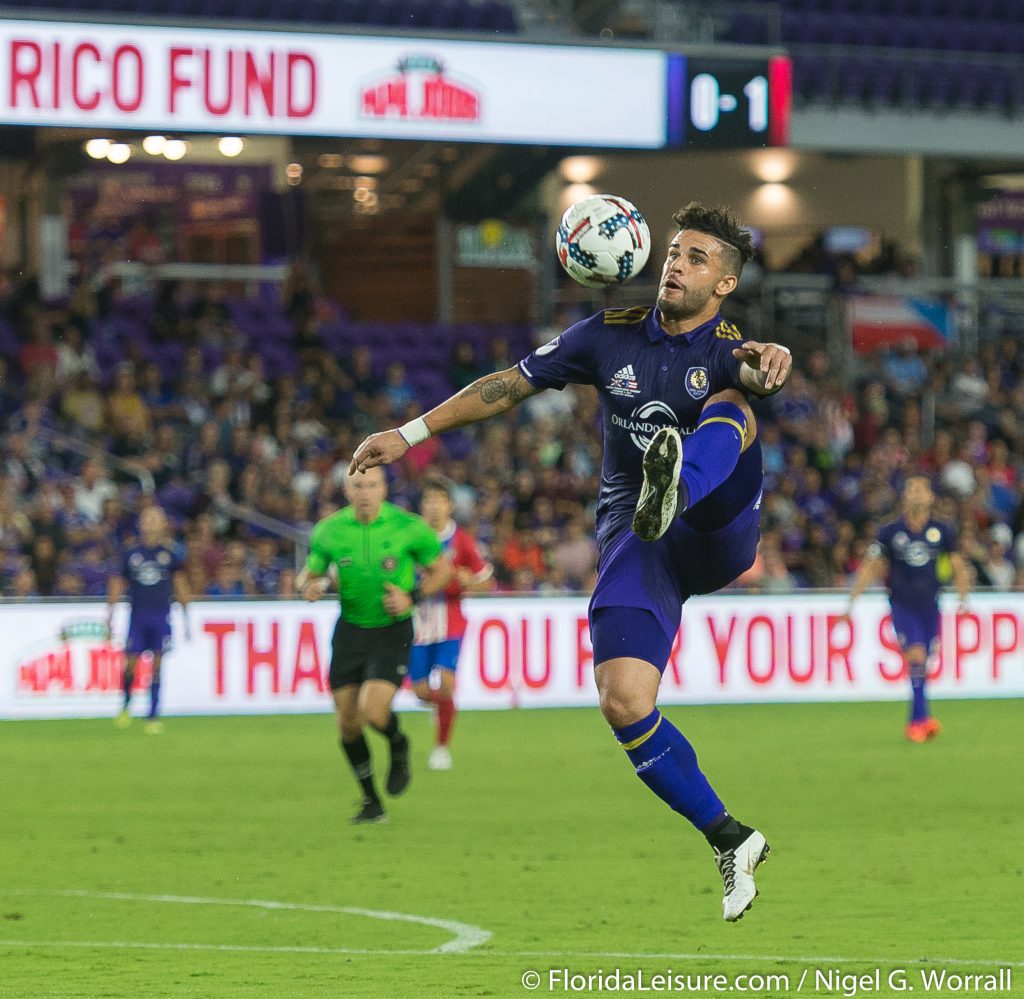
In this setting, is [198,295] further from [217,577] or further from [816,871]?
[816,871]

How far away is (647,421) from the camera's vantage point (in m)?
6.76

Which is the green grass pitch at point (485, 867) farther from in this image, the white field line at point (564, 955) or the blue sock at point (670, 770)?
the blue sock at point (670, 770)

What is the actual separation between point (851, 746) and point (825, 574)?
223 inches

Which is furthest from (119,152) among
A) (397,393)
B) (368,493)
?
(368,493)

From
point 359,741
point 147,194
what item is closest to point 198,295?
point 147,194

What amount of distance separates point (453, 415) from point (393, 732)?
19.4ft

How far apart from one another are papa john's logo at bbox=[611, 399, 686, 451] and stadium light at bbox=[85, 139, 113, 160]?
20004 mm

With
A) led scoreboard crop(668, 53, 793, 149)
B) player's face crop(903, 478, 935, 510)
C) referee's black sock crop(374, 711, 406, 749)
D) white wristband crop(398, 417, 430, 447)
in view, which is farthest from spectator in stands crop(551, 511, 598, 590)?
white wristband crop(398, 417, 430, 447)

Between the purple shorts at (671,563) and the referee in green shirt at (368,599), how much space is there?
4.70 m

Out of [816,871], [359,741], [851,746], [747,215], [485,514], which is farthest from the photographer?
[747,215]

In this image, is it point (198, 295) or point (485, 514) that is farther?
point (198, 295)

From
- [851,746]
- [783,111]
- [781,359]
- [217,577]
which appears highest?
[783,111]

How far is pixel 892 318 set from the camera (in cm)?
2808

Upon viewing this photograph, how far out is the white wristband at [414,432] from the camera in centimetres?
666
